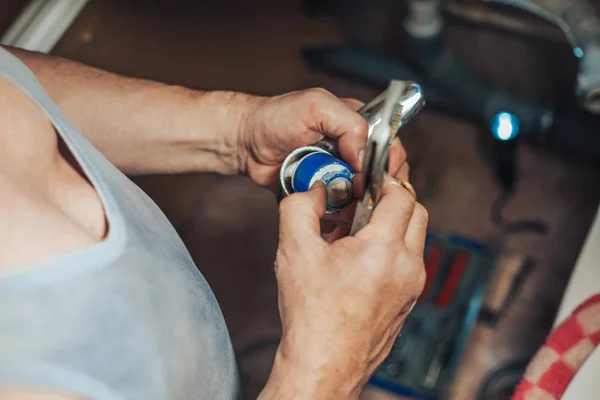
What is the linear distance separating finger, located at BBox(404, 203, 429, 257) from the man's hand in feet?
0.27

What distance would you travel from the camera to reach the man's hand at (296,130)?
0.58 metres

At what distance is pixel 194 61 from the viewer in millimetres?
1310

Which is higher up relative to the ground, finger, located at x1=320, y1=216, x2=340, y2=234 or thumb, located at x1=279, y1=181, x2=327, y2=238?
thumb, located at x1=279, y1=181, x2=327, y2=238

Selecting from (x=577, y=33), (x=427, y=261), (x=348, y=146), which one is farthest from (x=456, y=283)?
(x=348, y=146)

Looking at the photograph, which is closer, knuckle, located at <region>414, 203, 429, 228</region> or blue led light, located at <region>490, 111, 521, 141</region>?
knuckle, located at <region>414, 203, 429, 228</region>

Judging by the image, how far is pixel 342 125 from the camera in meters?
0.59

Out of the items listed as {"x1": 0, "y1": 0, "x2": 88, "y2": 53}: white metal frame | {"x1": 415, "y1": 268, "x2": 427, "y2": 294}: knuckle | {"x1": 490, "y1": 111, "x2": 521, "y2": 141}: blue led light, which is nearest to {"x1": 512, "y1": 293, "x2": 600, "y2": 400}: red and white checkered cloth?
{"x1": 415, "y1": 268, "x2": 427, "y2": 294}: knuckle

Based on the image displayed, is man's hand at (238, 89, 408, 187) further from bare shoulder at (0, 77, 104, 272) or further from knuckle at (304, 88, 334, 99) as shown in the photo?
bare shoulder at (0, 77, 104, 272)

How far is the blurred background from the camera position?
3.54ft

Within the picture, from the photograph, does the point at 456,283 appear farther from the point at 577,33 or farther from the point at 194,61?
the point at 194,61

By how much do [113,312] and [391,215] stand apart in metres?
0.21

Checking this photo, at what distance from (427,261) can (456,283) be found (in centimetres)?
6

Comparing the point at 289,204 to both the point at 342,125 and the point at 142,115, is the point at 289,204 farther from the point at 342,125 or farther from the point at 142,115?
the point at 142,115

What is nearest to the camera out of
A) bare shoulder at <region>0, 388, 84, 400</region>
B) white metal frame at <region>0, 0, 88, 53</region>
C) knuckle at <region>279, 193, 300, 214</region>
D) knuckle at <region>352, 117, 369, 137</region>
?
bare shoulder at <region>0, 388, 84, 400</region>
